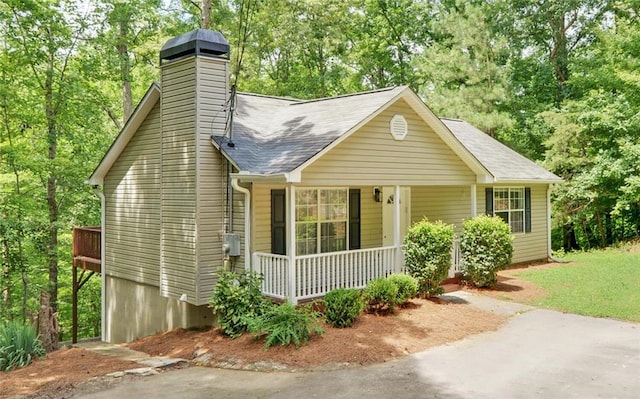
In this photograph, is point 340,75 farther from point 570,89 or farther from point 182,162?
point 182,162

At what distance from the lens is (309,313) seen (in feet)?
32.2

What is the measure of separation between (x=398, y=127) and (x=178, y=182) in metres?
5.00

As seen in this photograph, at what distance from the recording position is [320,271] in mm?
11797

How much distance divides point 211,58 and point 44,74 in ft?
39.0

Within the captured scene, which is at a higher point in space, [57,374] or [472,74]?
[472,74]

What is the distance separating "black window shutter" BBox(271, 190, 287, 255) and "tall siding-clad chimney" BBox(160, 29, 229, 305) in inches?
42.6

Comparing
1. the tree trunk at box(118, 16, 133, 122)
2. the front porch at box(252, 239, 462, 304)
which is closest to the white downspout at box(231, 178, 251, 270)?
the front porch at box(252, 239, 462, 304)

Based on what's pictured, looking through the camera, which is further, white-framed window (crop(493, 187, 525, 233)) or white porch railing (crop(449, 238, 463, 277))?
white-framed window (crop(493, 187, 525, 233))

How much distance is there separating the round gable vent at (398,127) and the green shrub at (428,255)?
2084mm

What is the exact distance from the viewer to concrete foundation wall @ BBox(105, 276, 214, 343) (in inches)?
484

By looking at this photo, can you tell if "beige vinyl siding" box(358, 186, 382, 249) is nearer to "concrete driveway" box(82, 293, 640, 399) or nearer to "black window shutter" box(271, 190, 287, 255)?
"black window shutter" box(271, 190, 287, 255)

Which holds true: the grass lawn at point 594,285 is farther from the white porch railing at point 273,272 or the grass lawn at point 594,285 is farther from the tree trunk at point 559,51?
the tree trunk at point 559,51

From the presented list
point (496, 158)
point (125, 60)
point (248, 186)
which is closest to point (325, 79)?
point (125, 60)

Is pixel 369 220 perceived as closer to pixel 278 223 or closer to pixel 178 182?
pixel 278 223
